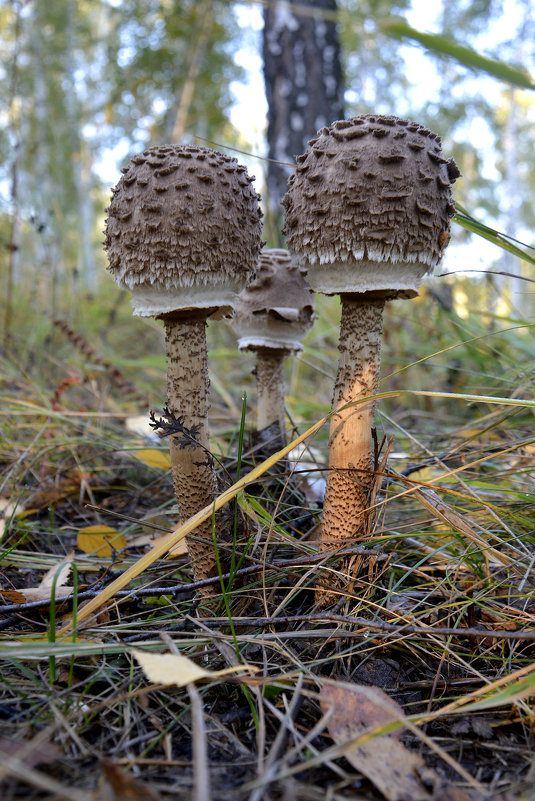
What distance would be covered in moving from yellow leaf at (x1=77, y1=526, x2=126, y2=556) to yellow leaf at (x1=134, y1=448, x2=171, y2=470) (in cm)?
→ 57

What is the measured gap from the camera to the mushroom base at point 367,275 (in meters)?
1.96

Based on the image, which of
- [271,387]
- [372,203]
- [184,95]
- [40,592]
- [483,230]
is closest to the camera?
[372,203]

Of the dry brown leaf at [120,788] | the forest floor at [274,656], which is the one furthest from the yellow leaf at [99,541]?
the dry brown leaf at [120,788]

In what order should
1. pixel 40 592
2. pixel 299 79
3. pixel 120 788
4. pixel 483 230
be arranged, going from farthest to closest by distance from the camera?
1. pixel 299 79
2. pixel 483 230
3. pixel 40 592
4. pixel 120 788

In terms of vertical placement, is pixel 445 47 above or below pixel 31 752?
above

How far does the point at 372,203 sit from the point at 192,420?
3.61ft

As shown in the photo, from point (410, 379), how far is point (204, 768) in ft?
15.5

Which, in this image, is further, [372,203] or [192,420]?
[192,420]

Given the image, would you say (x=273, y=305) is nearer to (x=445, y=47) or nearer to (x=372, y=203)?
(x=372, y=203)

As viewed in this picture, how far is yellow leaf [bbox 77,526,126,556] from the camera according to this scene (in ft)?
8.57

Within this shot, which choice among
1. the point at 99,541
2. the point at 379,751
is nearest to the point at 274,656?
the point at 379,751

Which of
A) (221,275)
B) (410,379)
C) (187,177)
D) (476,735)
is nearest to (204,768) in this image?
(476,735)

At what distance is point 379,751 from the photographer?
1.44 metres

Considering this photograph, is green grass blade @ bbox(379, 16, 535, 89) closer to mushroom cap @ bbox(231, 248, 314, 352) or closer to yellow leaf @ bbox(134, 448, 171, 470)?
mushroom cap @ bbox(231, 248, 314, 352)
